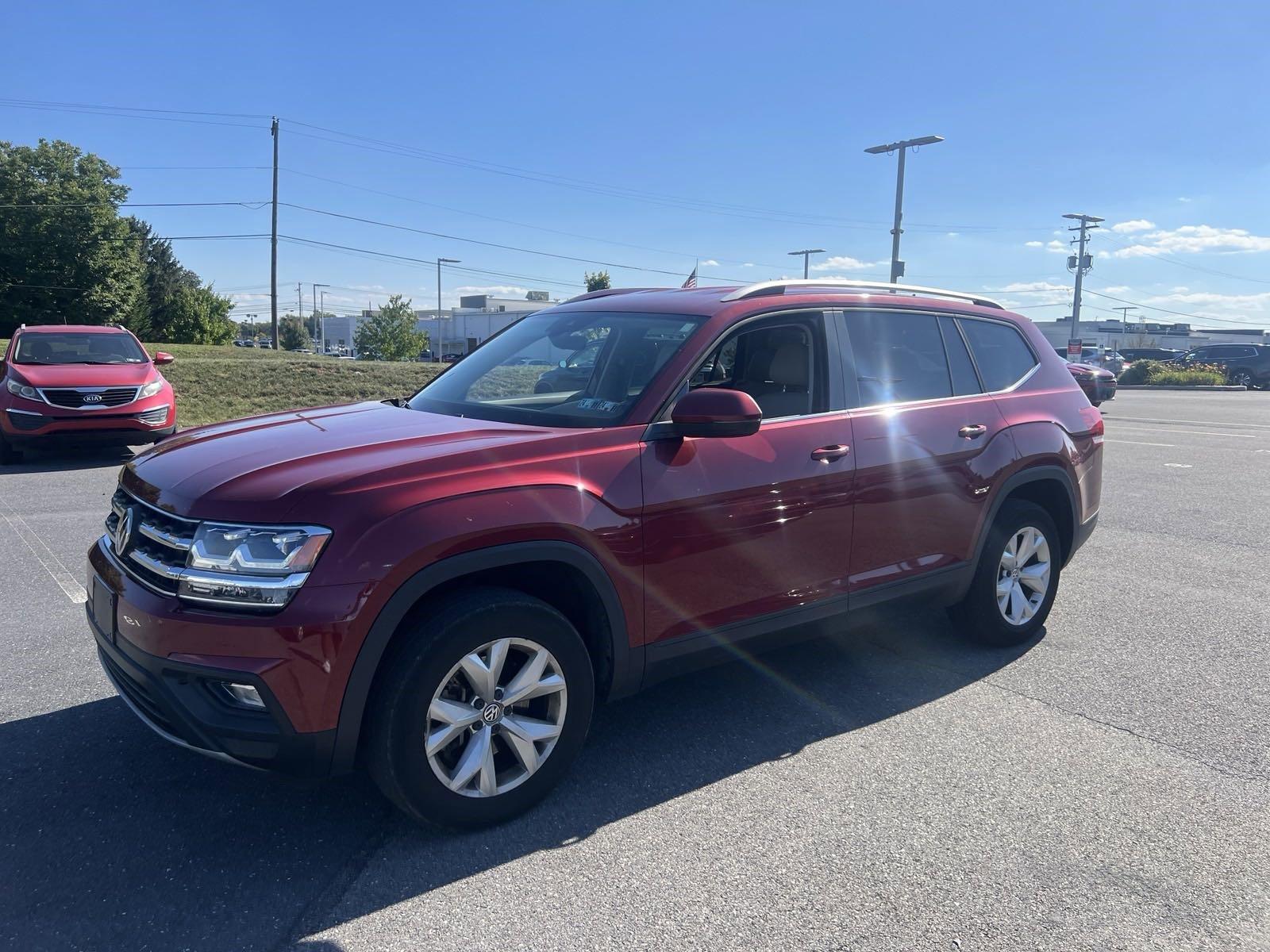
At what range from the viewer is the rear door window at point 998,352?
4922mm

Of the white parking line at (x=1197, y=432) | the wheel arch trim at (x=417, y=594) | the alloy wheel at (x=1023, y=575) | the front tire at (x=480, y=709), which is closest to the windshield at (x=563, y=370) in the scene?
the wheel arch trim at (x=417, y=594)

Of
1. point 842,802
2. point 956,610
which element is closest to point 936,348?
point 956,610

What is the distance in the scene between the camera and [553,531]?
311cm

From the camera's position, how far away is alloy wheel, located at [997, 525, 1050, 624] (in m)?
4.88

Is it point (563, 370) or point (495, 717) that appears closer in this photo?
point (495, 717)

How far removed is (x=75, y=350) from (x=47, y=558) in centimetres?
618

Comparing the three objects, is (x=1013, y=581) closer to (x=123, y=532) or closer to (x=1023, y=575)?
(x=1023, y=575)

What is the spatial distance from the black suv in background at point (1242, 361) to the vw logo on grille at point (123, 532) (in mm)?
42695

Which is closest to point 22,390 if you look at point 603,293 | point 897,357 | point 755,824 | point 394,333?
point 603,293

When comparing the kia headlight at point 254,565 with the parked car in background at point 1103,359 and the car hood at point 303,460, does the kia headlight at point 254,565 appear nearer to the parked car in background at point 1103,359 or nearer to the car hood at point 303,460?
the car hood at point 303,460

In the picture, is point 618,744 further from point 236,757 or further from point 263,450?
point 263,450

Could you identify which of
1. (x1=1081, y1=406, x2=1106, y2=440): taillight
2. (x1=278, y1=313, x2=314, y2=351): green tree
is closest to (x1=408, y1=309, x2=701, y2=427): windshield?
(x1=1081, y1=406, x2=1106, y2=440): taillight

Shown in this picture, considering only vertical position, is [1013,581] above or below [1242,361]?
below

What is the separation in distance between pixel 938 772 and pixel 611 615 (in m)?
1.42
